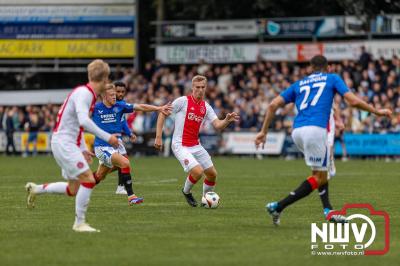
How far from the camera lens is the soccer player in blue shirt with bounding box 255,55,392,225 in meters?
13.3

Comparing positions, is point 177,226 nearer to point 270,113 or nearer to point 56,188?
point 56,188

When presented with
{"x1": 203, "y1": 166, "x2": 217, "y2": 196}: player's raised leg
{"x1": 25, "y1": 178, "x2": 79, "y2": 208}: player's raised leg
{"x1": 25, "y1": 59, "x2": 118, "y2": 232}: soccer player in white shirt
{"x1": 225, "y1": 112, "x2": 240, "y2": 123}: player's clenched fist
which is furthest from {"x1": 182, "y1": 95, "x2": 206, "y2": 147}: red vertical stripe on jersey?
{"x1": 25, "y1": 59, "x2": 118, "y2": 232}: soccer player in white shirt

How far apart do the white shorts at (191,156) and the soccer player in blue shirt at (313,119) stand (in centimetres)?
357

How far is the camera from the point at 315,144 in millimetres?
13344

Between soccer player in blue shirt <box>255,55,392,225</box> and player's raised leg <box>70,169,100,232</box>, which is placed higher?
soccer player in blue shirt <box>255,55,392,225</box>

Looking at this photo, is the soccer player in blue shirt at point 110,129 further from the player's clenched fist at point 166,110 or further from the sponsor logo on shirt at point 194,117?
the player's clenched fist at point 166,110

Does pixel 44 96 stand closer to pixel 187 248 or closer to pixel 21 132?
pixel 21 132

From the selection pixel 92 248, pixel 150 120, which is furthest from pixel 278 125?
pixel 92 248

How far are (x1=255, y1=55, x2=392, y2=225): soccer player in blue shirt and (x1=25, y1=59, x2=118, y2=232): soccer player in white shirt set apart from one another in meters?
2.20

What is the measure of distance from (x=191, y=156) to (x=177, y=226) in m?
3.64

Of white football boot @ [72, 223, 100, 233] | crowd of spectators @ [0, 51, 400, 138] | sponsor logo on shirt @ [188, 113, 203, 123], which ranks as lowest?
crowd of spectators @ [0, 51, 400, 138]

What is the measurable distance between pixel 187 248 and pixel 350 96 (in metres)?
3.32

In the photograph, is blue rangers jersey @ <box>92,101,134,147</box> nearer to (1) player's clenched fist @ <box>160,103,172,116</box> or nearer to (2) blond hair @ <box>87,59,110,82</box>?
(1) player's clenched fist @ <box>160,103,172,116</box>

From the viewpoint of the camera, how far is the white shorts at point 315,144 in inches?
525
